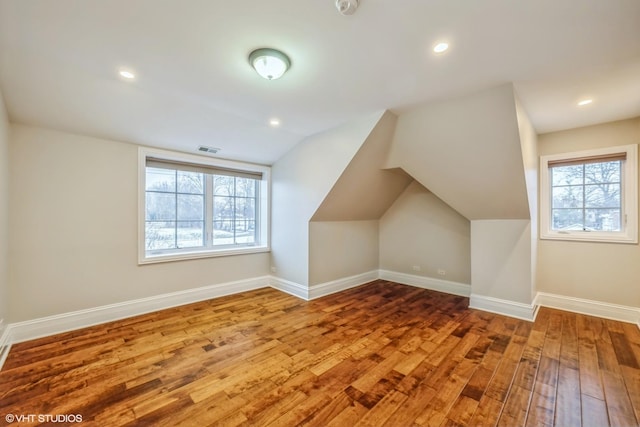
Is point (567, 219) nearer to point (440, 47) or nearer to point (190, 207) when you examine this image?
point (440, 47)

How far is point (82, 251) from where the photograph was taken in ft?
9.68

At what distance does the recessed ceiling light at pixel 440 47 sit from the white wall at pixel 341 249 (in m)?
2.68

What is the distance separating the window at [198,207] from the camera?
3.52 metres

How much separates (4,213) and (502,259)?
5362 mm

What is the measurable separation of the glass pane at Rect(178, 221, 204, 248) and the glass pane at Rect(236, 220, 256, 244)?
60cm

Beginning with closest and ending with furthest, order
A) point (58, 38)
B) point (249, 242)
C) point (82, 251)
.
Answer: point (58, 38) → point (82, 251) → point (249, 242)

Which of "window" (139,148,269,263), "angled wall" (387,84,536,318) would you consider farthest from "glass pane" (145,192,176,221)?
"angled wall" (387,84,536,318)

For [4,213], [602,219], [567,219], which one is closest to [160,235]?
[4,213]

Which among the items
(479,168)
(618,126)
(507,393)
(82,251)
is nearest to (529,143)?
(479,168)

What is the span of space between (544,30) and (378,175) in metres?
2.43

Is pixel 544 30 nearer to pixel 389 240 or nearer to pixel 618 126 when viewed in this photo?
pixel 618 126

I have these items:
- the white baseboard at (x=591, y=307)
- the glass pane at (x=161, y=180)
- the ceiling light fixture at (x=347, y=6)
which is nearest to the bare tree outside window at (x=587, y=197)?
the white baseboard at (x=591, y=307)

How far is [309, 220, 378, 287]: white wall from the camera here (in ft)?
13.3

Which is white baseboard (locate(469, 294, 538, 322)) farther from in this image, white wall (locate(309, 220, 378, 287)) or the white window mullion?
the white window mullion
